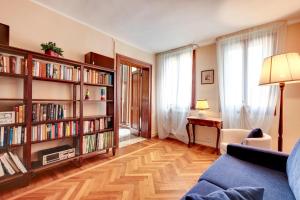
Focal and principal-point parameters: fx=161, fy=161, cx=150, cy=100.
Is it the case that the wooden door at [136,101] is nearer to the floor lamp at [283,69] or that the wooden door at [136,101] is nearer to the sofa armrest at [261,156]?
the sofa armrest at [261,156]

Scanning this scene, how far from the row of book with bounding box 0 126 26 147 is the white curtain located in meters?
3.37

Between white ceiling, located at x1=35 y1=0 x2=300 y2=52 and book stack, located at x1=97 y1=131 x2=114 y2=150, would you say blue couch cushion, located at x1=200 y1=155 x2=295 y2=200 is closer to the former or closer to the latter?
book stack, located at x1=97 y1=131 x2=114 y2=150

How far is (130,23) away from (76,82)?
1.44 metres

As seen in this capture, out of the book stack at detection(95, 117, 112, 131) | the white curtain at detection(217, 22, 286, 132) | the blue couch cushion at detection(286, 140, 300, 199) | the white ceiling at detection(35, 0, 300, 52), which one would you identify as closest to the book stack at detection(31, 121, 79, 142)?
the book stack at detection(95, 117, 112, 131)

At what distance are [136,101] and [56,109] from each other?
9.33 ft

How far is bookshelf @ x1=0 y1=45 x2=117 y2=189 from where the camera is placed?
2.01 m

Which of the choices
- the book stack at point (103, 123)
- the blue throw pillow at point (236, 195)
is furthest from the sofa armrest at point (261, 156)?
the book stack at point (103, 123)

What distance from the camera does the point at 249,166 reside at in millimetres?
1560

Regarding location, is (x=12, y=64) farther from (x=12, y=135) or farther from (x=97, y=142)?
(x=97, y=142)

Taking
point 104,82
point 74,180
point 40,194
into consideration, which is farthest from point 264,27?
point 40,194

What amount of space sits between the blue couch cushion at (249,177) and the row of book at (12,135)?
84.3 inches

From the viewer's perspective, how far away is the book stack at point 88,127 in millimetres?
2720

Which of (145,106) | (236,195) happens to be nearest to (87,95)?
(145,106)

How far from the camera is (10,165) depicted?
1.92m
